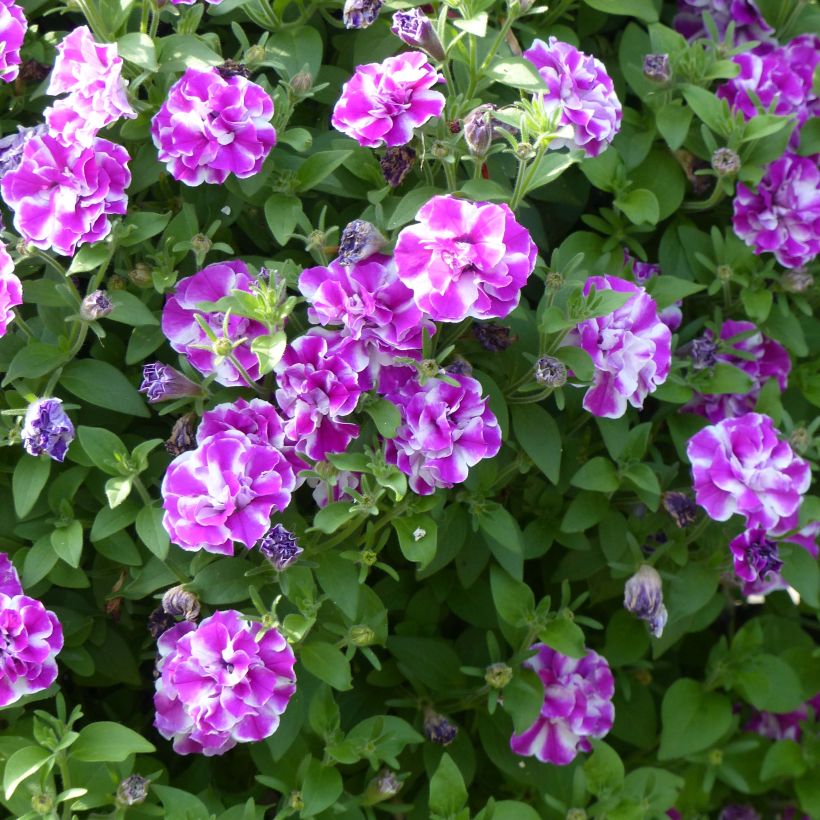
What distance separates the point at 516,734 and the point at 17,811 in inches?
35.6

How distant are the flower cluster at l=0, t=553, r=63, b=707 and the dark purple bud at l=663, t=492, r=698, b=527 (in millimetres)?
1159

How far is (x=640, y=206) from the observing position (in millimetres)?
2180

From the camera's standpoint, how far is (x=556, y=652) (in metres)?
2.17

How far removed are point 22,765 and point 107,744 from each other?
13cm

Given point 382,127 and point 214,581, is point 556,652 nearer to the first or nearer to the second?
point 214,581

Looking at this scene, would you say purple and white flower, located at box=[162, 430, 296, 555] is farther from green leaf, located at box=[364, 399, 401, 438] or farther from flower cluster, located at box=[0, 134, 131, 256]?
flower cluster, located at box=[0, 134, 131, 256]

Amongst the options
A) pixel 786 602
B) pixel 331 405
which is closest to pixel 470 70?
pixel 331 405

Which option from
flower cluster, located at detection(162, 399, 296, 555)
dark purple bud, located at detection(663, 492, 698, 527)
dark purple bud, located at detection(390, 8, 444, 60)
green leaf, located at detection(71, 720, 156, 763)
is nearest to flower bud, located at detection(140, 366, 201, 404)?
flower cluster, located at detection(162, 399, 296, 555)

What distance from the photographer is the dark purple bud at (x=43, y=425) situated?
176 cm

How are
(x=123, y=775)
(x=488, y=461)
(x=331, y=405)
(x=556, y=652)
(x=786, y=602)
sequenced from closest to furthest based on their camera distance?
(x=331, y=405), (x=123, y=775), (x=488, y=461), (x=556, y=652), (x=786, y=602)

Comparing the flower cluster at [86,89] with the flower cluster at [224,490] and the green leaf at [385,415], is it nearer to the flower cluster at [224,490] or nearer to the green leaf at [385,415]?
the flower cluster at [224,490]

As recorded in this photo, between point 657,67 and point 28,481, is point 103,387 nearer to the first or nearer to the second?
point 28,481

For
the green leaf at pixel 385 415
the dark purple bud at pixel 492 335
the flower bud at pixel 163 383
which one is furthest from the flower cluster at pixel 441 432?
the flower bud at pixel 163 383

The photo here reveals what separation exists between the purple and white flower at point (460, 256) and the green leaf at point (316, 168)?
1.22ft
